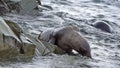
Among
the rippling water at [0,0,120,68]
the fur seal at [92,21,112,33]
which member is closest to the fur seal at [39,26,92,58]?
the rippling water at [0,0,120,68]

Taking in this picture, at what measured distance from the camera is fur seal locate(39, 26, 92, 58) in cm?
866

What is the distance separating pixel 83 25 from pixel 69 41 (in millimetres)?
4027

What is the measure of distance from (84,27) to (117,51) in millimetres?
2902

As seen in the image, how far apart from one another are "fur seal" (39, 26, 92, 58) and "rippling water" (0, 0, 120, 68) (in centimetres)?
30

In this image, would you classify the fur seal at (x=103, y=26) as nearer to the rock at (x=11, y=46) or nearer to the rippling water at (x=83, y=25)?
the rippling water at (x=83, y=25)

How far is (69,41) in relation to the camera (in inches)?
345

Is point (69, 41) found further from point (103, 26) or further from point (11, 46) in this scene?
point (103, 26)

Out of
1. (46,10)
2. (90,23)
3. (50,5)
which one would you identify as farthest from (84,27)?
(50,5)

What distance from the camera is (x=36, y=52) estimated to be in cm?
784

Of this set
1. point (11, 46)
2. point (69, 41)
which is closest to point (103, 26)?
point (69, 41)

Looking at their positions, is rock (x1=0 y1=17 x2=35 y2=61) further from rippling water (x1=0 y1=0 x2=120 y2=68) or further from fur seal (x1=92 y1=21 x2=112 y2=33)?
fur seal (x1=92 y1=21 x2=112 y2=33)

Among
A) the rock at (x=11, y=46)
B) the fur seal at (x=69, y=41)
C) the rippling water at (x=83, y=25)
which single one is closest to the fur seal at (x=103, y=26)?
the rippling water at (x=83, y=25)

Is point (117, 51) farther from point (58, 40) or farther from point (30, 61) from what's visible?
point (30, 61)

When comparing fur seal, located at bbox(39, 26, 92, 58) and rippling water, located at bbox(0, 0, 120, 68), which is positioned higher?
fur seal, located at bbox(39, 26, 92, 58)
